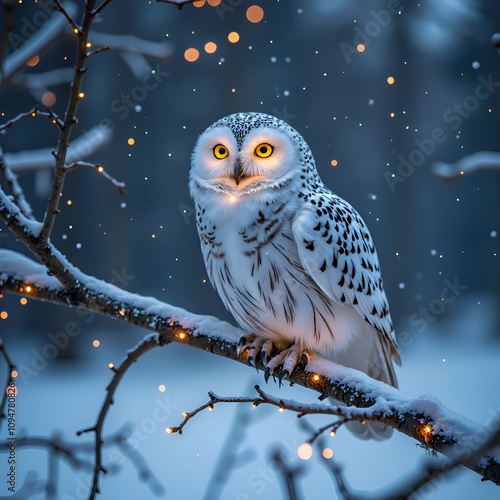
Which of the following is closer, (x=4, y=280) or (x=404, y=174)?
(x=4, y=280)

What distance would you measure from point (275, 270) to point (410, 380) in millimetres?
1373

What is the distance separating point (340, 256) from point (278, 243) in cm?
11

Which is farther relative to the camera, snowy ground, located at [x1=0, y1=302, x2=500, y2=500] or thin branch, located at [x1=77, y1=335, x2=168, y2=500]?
snowy ground, located at [x1=0, y1=302, x2=500, y2=500]

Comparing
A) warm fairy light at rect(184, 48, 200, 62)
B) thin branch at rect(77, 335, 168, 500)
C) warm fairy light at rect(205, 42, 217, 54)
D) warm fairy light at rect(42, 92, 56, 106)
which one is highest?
warm fairy light at rect(184, 48, 200, 62)

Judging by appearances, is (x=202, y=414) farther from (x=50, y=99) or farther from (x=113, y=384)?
(x=50, y=99)

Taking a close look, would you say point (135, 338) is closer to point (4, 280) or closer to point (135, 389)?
point (135, 389)

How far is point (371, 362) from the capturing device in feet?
3.51

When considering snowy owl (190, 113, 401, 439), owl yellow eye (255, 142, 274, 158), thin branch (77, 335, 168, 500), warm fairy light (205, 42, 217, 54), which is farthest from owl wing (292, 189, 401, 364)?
warm fairy light (205, 42, 217, 54)

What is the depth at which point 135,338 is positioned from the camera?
238cm

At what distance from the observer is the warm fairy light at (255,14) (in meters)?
2.11

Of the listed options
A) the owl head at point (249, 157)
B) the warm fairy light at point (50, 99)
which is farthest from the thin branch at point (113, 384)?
the warm fairy light at point (50, 99)

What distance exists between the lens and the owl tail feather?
1043mm

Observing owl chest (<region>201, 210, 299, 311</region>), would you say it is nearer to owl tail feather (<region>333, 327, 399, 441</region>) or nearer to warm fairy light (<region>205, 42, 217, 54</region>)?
owl tail feather (<region>333, 327, 399, 441</region>)

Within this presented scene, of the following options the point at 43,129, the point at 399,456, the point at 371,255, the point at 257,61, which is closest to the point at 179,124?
the point at 257,61
